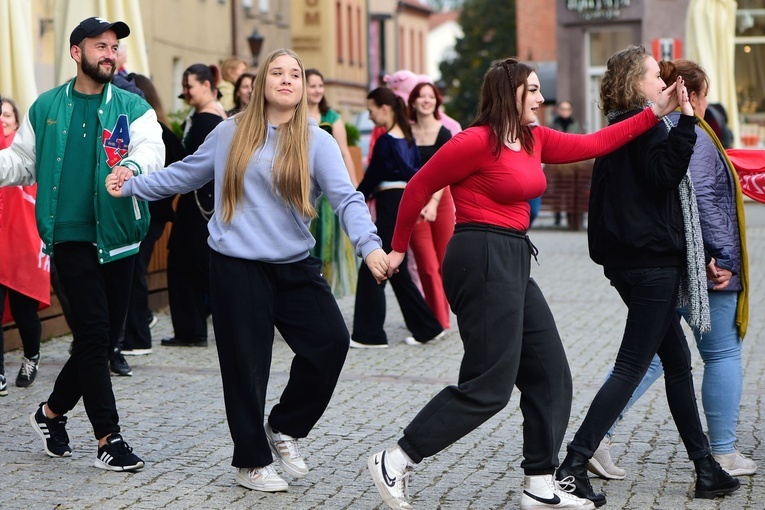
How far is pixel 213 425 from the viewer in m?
7.25

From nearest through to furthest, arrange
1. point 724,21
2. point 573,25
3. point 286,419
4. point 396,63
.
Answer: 1. point 286,419
2. point 724,21
3. point 573,25
4. point 396,63

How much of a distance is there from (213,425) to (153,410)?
0.57 metres

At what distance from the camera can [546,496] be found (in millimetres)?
5441

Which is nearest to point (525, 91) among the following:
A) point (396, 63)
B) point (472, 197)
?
point (472, 197)

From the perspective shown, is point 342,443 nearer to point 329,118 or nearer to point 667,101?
point 667,101

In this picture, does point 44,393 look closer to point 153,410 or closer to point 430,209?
point 153,410

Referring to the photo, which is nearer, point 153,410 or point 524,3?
point 153,410

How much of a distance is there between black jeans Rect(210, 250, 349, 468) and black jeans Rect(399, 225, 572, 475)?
1.96ft

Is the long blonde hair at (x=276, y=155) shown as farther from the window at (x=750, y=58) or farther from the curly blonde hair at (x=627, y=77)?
the window at (x=750, y=58)

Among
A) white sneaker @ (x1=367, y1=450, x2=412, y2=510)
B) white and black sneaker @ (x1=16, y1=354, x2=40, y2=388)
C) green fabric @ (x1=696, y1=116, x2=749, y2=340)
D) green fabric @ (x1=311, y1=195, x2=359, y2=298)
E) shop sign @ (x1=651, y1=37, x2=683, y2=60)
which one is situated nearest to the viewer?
white sneaker @ (x1=367, y1=450, x2=412, y2=510)

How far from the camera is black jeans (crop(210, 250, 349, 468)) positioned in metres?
5.77

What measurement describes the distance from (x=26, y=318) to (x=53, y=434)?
2359mm

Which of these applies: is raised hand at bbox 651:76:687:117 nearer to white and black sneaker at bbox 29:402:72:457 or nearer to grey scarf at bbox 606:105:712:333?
grey scarf at bbox 606:105:712:333

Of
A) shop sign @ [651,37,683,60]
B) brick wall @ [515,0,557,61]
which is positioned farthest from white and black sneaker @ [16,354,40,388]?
brick wall @ [515,0,557,61]
